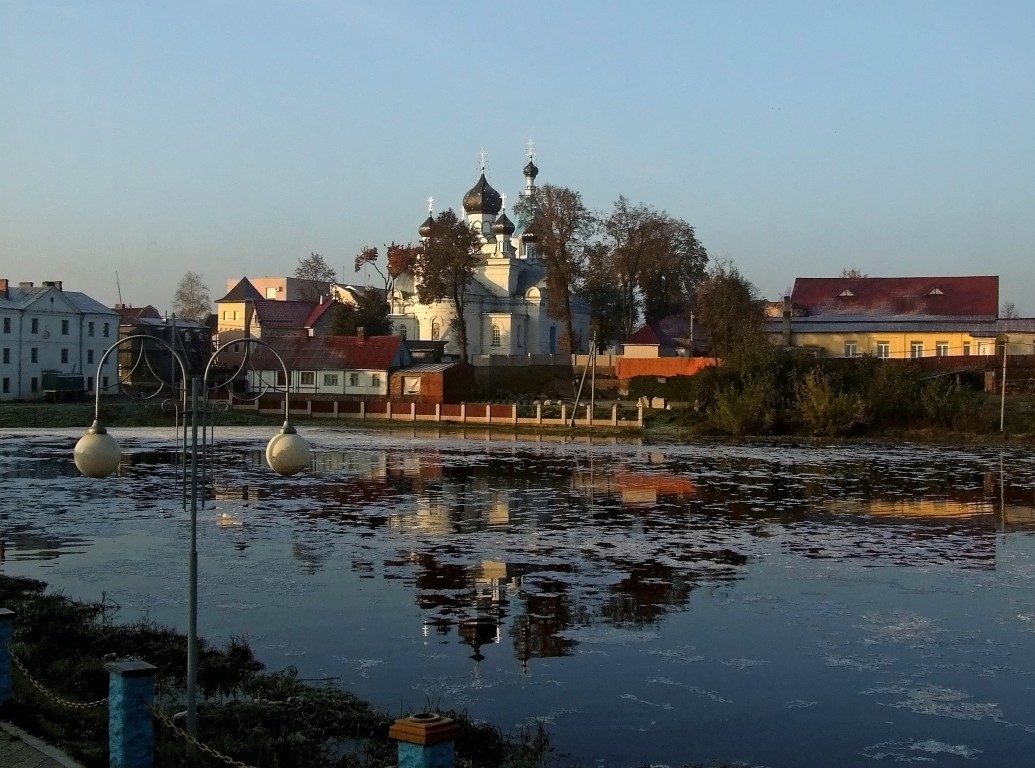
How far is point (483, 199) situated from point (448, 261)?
20.9 metres

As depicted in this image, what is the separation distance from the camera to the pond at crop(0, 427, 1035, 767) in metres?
11.1

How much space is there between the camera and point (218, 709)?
34.8ft

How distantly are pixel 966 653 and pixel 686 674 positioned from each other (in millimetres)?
3437

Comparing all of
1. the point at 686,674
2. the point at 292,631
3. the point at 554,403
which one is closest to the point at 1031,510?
the point at 686,674

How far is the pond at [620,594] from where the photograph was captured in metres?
11.1

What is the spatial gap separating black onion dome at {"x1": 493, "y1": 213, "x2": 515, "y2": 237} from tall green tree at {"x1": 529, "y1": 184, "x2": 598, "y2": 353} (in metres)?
13.6

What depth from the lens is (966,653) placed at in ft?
44.0

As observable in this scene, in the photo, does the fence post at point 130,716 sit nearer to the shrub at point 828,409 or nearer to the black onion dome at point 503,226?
the shrub at point 828,409

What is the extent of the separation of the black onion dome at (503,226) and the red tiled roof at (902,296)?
78.0 feet

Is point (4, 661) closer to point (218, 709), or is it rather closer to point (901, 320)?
point (218, 709)

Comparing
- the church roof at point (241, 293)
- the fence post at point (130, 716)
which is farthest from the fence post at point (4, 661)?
the church roof at point (241, 293)

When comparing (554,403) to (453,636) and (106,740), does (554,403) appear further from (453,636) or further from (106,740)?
(106,740)

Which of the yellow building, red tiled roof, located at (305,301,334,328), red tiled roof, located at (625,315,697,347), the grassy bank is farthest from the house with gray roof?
the grassy bank

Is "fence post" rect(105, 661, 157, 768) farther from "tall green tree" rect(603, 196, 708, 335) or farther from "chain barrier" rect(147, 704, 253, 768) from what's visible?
"tall green tree" rect(603, 196, 708, 335)
